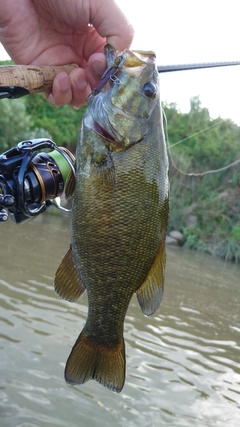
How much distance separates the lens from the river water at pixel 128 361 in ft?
17.7

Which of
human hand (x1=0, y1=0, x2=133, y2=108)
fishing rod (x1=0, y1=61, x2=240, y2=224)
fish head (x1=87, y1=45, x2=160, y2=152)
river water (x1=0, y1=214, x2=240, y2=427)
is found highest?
human hand (x1=0, y1=0, x2=133, y2=108)

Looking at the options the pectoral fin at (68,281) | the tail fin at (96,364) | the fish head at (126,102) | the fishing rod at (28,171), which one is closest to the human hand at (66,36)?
the fishing rod at (28,171)

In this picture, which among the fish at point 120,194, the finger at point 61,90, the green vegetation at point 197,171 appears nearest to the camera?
the fish at point 120,194

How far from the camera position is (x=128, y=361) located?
7000mm

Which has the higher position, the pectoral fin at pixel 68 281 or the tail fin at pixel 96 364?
the pectoral fin at pixel 68 281

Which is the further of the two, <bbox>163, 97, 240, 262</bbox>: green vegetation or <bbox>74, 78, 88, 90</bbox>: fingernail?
<bbox>163, 97, 240, 262</bbox>: green vegetation

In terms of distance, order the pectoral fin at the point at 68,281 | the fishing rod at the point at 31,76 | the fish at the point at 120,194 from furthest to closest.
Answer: the fishing rod at the point at 31,76, the pectoral fin at the point at 68,281, the fish at the point at 120,194

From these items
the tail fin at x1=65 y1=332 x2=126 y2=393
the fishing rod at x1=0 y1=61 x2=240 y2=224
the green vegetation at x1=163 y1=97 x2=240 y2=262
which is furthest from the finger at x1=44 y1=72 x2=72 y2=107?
the green vegetation at x1=163 y1=97 x2=240 y2=262

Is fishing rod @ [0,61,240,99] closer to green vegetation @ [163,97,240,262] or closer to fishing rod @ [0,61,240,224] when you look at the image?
fishing rod @ [0,61,240,224]

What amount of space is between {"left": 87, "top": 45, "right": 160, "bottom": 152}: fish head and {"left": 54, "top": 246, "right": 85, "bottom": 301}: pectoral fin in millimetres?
517

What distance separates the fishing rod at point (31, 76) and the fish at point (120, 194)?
0.31 meters

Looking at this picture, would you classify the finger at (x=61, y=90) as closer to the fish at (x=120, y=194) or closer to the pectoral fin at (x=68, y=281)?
the fish at (x=120, y=194)

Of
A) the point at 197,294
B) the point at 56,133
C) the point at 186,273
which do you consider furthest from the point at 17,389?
the point at 56,133

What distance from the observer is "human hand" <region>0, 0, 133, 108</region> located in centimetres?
252
